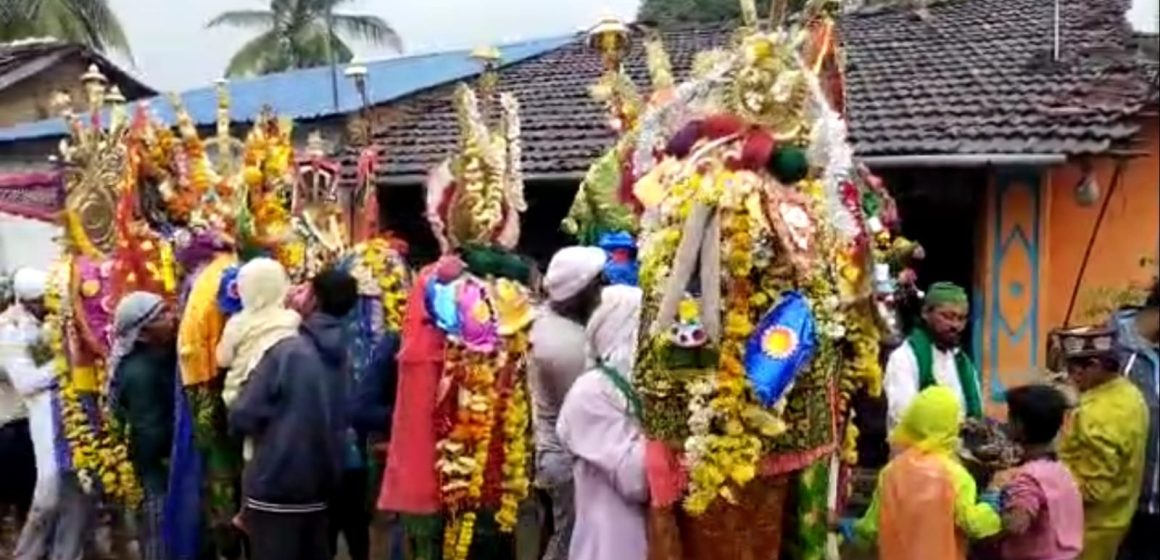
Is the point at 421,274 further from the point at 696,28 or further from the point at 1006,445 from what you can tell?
the point at 696,28

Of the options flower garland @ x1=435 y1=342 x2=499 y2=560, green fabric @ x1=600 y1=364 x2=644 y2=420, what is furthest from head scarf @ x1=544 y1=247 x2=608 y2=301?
green fabric @ x1=600 y1=364 x2=644 y2=420

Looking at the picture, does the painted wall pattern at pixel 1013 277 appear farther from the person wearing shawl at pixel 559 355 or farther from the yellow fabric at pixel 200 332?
the yellow fabric at pixel 200 332

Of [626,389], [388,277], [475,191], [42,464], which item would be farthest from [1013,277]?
[42,464]

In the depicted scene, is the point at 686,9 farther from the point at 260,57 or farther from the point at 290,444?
the point at 290,444

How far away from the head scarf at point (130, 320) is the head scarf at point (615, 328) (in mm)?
2592

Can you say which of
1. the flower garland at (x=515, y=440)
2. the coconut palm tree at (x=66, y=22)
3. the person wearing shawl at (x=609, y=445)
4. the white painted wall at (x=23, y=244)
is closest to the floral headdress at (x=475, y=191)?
the flower garland at (x=515, y=440)

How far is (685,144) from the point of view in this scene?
4750mm

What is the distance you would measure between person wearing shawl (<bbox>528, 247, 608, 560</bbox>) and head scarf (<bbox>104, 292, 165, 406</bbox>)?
1935 mm

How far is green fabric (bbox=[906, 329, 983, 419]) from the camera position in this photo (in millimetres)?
5758

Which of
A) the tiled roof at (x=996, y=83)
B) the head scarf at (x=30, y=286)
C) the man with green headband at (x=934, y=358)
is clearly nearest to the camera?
the man with green headband at (x=934, y=358)

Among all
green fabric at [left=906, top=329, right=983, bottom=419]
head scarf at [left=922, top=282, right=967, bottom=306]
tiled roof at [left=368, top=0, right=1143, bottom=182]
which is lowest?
green fabric at [left=906, top=329, right=983, bottom=419]

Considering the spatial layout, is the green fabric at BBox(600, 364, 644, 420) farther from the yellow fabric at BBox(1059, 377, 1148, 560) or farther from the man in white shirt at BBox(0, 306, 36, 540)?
the man in white shirt at BBox(0, 306, 36, 540)

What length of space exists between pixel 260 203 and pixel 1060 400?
14.5 ft

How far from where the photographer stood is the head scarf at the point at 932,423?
4504 mm
